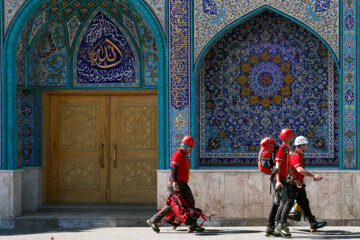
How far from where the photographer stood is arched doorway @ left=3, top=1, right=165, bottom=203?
984 centimetres

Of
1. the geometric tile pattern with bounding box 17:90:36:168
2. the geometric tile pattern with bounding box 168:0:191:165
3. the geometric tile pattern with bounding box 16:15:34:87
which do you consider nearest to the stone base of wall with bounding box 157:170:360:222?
the geometric tile pattern with bounding box 168:0:191:165

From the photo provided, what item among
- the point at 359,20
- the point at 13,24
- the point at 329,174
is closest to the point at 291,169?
the point at 329,174

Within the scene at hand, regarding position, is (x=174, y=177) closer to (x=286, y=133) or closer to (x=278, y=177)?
(x=278, y=177)

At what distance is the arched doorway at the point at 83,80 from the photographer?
32.3ft

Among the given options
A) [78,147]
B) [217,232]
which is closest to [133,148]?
[78,147]

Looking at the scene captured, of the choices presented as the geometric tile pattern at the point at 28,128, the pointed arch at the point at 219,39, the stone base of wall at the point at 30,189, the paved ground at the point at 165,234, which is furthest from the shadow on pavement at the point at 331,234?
the geometric tile pattern at the point at 28,128

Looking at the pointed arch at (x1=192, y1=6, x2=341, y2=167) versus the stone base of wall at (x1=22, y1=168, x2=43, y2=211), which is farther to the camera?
the stone base of wall at (x1=22, y1=168, x2=43, y2=211)

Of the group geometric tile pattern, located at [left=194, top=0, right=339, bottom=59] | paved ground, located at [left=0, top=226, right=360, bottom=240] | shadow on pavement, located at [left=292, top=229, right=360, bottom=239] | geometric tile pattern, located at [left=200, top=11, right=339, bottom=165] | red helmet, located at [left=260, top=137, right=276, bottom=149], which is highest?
geometric tile pattern, located at [left=194, top=0, right=339, bottom=59]

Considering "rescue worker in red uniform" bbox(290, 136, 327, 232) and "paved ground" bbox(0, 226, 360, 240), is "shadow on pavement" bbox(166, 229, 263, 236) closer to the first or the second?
"paved ground" bbox(0, 226, 360, 240)

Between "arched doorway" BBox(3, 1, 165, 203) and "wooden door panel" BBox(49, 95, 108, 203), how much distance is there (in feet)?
0.05

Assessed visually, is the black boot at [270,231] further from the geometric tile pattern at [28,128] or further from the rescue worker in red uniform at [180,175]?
the geometric tile pattern at [28,128]

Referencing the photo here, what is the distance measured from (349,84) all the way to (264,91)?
1.32 meters

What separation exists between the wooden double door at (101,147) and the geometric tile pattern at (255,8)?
1.60 meters

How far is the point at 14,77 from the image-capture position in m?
9.31
